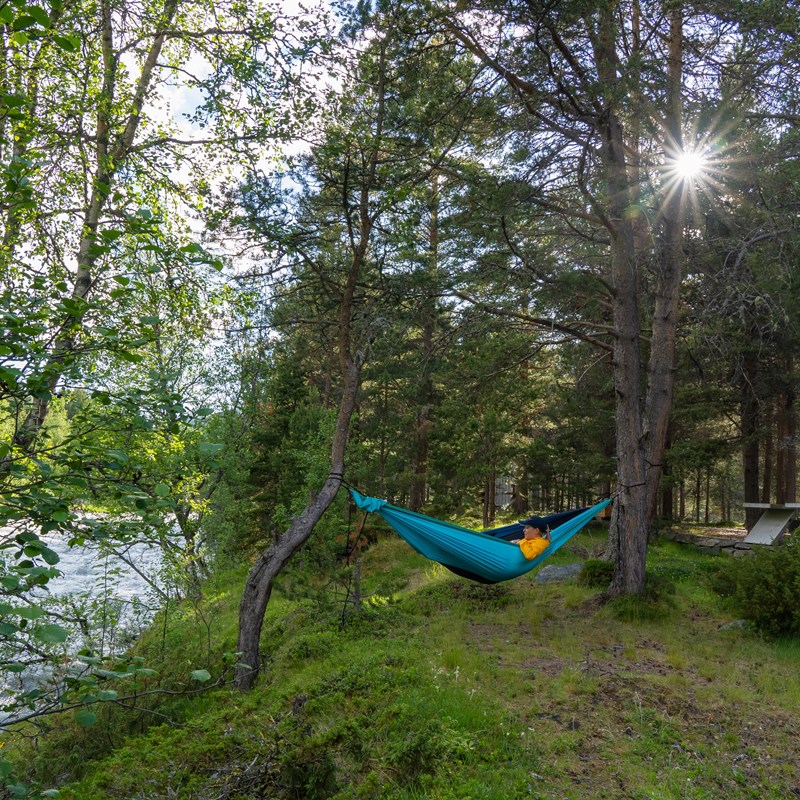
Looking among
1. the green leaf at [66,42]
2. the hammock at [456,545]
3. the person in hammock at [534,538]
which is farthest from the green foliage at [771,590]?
the green leaf at [66,42]

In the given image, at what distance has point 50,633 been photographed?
1100 mm

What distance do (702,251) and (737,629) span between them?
474cm

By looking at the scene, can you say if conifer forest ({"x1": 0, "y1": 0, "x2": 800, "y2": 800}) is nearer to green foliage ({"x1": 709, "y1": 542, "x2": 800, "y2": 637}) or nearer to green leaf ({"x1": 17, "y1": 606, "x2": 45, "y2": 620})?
green foliage ({"x1": 709, "y1": 542, "x2": 800, "y2": 637})

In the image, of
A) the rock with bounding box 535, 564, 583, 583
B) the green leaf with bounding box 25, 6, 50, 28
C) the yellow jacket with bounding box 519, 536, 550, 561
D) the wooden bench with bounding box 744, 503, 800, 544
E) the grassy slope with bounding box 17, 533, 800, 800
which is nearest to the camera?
the green leaf with bounding box 25, 6, 50, 28

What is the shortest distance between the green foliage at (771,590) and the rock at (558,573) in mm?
2408

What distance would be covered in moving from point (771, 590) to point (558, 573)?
3.02m

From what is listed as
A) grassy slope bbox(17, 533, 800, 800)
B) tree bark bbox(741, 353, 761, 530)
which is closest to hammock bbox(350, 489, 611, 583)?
grassy slope bbox(17, 533, 800, 800)

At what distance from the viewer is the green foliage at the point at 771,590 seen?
5.21 meters

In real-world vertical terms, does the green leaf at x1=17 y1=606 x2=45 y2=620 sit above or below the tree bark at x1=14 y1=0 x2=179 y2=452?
below

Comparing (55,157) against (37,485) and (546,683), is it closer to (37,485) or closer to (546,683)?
(37,485)

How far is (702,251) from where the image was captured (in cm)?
771

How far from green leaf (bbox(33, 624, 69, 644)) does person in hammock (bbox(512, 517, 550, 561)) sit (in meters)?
4.68

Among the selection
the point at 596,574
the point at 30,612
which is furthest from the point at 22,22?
the point at 596,574

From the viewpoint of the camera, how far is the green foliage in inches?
205
